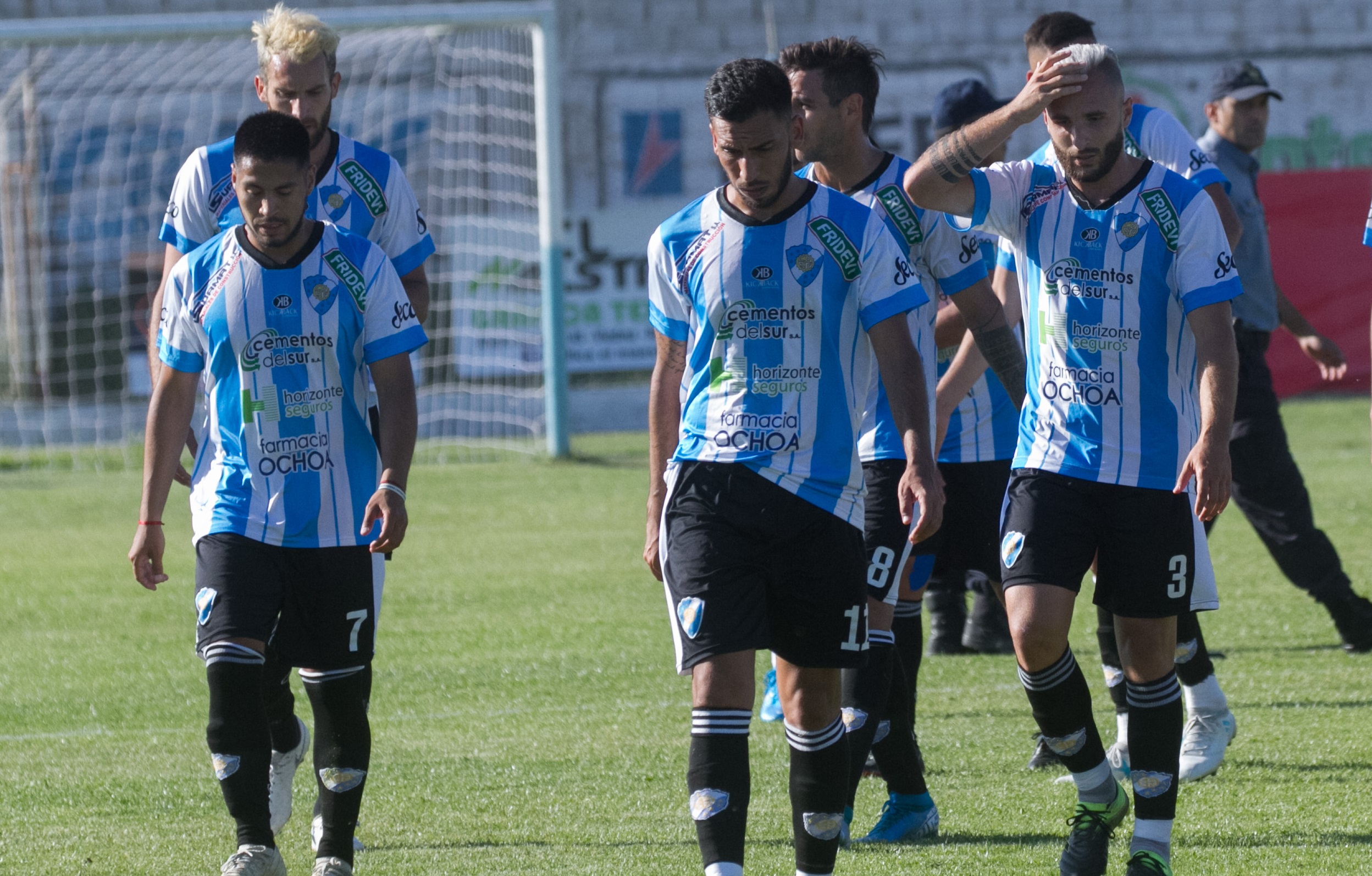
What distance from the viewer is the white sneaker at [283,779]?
4.84 m

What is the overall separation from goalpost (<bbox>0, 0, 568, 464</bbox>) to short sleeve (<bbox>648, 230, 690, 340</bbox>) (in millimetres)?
10385

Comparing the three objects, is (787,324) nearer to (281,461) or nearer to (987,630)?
(281,461)

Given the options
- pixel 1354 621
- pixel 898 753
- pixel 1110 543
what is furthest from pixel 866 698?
pixel 1354 621

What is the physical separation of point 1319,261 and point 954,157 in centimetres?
Answer: 1397

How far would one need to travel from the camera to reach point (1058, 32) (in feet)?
17.7

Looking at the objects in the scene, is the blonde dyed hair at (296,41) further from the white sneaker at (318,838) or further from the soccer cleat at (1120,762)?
the soccer cleat at (1120,762)

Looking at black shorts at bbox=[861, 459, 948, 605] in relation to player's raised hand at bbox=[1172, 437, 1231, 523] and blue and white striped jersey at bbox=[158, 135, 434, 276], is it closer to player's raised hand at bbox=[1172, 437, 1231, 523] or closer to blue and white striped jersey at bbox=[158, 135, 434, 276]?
player's raised hand at bbox=[1172, 437, 1231, 523]

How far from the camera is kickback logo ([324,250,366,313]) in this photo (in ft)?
14.0

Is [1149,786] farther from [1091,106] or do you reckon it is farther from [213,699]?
[213,699]

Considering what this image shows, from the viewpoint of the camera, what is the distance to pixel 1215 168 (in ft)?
17.9

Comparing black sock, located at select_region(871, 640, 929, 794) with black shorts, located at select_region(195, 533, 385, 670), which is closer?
black shorts, located at select_region(195, 533, 385, 670)

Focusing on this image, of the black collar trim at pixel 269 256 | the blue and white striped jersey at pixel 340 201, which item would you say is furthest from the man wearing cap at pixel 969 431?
the black collar trim at pixel 269 256

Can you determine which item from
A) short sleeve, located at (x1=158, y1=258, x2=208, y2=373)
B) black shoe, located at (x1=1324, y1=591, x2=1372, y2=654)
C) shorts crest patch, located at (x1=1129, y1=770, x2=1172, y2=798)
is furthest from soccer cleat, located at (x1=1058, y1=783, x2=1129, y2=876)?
black shoe, located at (x1=1324, y1=591, x2=1372, y2=654)

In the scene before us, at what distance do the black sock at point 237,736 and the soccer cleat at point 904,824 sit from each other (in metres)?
1.58
